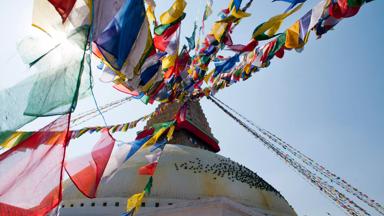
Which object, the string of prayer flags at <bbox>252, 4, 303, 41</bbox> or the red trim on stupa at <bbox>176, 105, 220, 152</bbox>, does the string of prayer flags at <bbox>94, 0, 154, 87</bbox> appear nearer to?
the string of prayer flags at <bbox>252, 4, 303, 41</bbox>

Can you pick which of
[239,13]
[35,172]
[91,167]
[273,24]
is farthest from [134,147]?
[273,24]

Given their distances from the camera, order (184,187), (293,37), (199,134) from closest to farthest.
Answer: (293,37) < (184,187) < (199,134)

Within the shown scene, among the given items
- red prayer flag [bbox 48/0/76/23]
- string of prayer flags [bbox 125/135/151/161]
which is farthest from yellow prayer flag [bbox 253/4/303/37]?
string of prayer flags [bbox 125/135/151/161]

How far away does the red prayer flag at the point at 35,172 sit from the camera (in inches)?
113

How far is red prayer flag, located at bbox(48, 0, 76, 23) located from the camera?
2780mm

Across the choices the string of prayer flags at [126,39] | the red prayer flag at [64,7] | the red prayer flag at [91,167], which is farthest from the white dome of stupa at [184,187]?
the red prayer flag at [64,7]

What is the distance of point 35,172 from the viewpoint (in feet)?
9.76

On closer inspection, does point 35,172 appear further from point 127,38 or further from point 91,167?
point 127,38

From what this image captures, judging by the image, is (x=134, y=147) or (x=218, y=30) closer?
(x=218, y=30)

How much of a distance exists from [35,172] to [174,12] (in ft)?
8.50

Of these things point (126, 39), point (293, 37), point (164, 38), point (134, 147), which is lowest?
point (134, 147)

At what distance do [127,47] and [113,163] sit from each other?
265 cm

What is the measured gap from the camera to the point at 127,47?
3314 mm

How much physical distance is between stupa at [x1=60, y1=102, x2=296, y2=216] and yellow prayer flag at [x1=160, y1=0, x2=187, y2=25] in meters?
2.85
